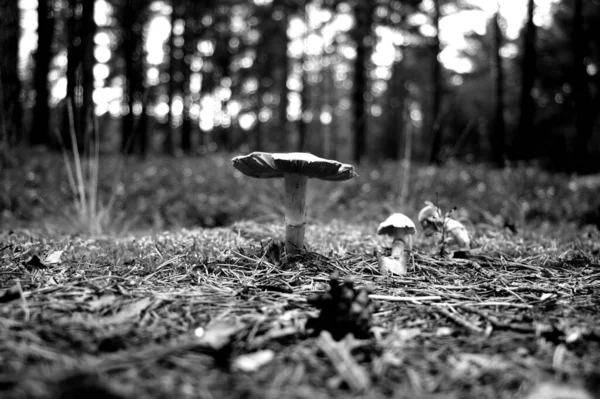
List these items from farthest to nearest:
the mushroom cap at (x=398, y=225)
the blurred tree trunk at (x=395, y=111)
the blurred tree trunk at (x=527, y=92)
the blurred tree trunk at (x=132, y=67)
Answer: the blurred tree trunk at (x=395, y=111) < the blurred tree trunk at (x=132, y=67) < the blurred tree trunk at (x=527, y=92) < the mushroom cap at (x=398, y=225)

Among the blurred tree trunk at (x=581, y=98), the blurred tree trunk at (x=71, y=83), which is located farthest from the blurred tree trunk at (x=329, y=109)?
the blurred tree trunk at (x=71, y=83)

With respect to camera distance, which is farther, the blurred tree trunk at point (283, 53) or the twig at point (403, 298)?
the blurred tree trunk at point (283, 53)

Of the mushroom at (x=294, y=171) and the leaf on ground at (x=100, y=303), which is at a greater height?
the mushroom at (x=294, y=171)

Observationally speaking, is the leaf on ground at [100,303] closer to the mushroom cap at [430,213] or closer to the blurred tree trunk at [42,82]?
the mushroom cap at [430,213]

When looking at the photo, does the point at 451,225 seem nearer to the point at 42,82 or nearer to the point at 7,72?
the point at 7,72

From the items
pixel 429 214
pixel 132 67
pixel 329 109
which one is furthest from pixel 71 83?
pixel 329 109

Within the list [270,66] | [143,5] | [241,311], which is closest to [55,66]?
[143,5]
